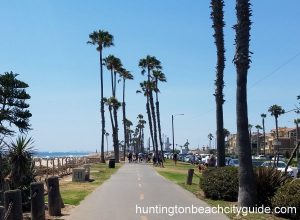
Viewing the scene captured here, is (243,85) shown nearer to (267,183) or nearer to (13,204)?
(267,183)

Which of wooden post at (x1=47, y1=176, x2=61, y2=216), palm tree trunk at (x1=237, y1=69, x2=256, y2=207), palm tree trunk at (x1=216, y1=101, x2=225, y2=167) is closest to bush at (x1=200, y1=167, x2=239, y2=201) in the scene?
palm tree trunk at (x1=237, y1=69, x2=256, y2=207)

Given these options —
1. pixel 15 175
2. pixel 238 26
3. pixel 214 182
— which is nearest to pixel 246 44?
pixel 238 26

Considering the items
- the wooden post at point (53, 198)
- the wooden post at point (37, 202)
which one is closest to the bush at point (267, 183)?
the wooden post at point (53, 198)

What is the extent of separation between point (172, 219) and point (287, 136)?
14903 centimetres

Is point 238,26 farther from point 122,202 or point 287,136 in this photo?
point 287,136

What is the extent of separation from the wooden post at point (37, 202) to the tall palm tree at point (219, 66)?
12.6 m

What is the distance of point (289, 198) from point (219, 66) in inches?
436

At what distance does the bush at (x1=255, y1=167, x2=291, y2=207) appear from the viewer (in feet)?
54.9

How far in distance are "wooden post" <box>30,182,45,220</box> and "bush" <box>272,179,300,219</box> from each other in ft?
21.0

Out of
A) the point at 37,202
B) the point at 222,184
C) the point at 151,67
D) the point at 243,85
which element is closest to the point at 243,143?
the point at 243,85

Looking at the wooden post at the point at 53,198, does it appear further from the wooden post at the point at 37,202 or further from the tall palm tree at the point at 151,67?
the tall palm tree at the point at 151,67

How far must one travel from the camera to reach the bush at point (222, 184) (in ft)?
60.4

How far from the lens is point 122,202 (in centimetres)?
1827

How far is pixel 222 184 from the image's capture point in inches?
739
